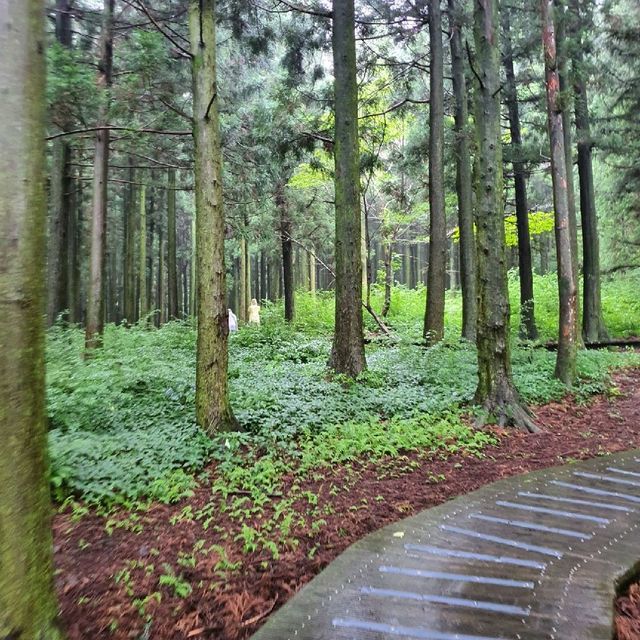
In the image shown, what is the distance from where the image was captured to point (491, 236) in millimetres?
6781

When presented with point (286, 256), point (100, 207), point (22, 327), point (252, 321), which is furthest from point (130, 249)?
point (22, 327)

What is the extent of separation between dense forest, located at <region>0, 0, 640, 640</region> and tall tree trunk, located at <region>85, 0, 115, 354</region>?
5cm

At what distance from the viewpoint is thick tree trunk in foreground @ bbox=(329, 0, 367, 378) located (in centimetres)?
841

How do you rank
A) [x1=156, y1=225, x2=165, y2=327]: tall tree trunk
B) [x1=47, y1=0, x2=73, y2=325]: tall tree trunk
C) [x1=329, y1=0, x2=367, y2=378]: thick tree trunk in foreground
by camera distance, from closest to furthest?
[x1=329, y1=0, x2=367, y2=378]: thick tree trunk in foreground
[x1=47, y1=0, x2=73, y2=325]: tall tree trunk
[x1=156, y1=225, x2=165, y2=327]: tall tree trunk

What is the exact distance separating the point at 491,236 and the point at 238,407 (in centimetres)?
435

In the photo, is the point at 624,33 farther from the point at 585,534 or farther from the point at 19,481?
the point at 19,481

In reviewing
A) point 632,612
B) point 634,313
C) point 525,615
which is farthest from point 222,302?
point 634,313

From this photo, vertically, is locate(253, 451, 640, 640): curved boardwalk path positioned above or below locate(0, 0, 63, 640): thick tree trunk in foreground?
below

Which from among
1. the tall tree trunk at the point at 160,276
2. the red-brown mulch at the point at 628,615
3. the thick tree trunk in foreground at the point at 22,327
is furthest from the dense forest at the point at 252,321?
the tall tree trunk at the point at 160,276

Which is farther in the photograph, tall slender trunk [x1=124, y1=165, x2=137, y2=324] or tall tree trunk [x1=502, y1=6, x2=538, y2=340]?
tall slender trunk [x1=124, y1=165, x2=137, y2=324]

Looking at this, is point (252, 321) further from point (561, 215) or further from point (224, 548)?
point (224, 548)

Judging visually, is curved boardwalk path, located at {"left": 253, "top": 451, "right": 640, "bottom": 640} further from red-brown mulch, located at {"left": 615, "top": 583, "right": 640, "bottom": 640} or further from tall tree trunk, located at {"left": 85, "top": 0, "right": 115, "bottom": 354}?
tall tree trunk, located at {"left": 85, "top": 0, "right": 115, "bottom": 354}

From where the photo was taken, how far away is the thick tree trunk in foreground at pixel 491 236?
6.76m

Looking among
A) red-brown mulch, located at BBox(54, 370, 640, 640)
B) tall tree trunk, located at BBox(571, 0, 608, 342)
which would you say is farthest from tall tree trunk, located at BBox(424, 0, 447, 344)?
red-brown mulch, located at BBox(54, 370, 640, 640)
